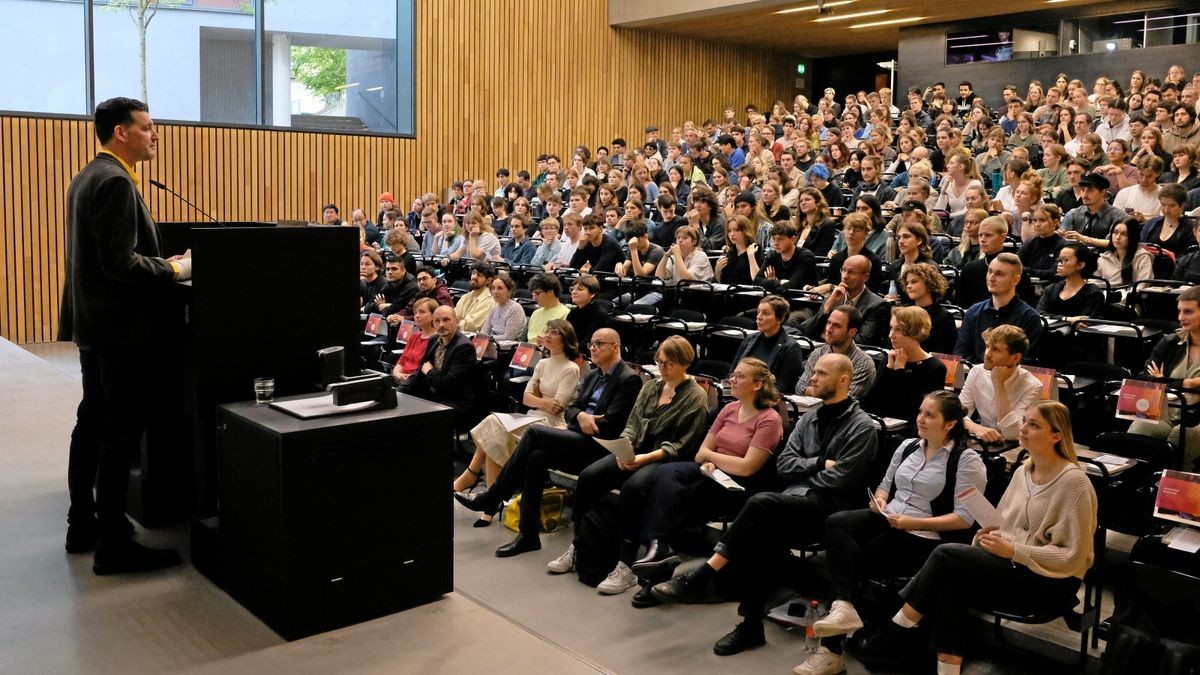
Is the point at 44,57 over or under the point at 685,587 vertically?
over

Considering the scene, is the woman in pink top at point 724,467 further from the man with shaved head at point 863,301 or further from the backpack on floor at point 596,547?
the man with shaved head at point 863,301

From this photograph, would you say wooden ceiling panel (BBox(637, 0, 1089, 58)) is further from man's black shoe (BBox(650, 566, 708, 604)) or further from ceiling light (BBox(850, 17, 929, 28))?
man's black shoe (BBox(650, 566, 708, 604))

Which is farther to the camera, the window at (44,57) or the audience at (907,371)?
the window at (44,57)

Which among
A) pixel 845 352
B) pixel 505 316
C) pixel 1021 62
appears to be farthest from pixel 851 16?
pixel 845 352

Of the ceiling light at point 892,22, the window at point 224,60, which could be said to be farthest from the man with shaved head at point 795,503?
the ceiling light at point 892,22

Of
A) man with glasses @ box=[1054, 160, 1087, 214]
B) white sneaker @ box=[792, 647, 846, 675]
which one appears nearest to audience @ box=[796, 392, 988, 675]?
white sneaker @ box=[792, 647, 846, 675]

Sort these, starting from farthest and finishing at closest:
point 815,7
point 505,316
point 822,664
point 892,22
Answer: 1. point 892,22
2. point 815,7
3. point 505,316
4. point 822,664

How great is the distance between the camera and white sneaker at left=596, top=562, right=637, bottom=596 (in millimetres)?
4227

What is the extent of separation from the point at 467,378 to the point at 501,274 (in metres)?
1.24

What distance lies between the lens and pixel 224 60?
11.9 metres

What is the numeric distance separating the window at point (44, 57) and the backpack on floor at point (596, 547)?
9.14 m

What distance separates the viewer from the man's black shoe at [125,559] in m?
3.33

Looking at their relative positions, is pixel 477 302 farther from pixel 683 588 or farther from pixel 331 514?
pixel 331 514

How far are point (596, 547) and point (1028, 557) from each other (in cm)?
176
